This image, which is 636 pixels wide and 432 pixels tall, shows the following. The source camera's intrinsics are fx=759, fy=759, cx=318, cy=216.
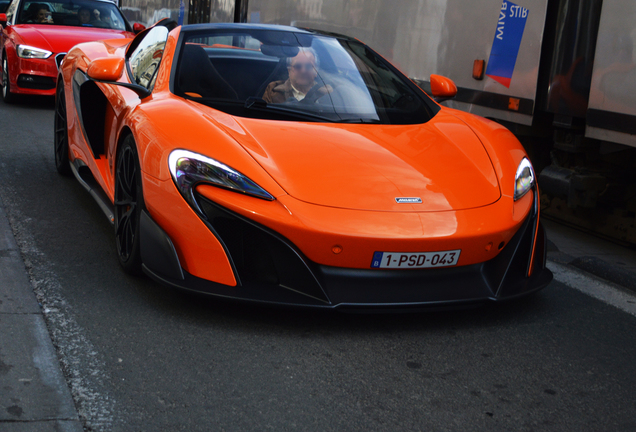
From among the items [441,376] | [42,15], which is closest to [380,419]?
[441,376]

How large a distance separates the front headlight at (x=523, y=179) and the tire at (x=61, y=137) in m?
3.36

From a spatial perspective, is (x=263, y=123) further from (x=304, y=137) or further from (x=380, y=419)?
(x=380, y=419)

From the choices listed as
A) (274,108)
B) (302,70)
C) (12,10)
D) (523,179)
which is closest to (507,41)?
(302,70)

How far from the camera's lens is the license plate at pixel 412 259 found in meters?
2.98

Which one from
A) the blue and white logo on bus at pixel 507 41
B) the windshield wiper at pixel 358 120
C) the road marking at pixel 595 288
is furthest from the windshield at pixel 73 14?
the road marking at pixel 595 288

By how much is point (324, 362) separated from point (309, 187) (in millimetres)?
710

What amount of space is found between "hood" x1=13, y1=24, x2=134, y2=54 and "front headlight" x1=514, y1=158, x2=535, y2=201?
7.42 m

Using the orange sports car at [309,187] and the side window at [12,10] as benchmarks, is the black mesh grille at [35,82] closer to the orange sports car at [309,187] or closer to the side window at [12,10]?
the side window at [12,10]

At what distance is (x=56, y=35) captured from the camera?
9.78m

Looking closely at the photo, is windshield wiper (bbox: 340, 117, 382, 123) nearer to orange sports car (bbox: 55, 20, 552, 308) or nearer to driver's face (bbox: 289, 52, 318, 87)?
orange sports car (bbox: 55, 20, 552, 308)

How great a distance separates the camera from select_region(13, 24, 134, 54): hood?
31.6 feet

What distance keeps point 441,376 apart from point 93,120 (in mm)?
2914

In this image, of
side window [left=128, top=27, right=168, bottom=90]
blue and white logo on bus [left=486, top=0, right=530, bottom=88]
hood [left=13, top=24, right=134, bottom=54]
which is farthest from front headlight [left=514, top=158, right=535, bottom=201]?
hood [left=13, top=24, right=134, bottom=54]

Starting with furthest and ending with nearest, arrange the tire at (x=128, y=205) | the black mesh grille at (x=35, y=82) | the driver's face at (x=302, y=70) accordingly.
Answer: the black mesh grille at (x=35, y=82) → the driver's face at (x=302, y=70) → the tire at (x=128, y=205)
